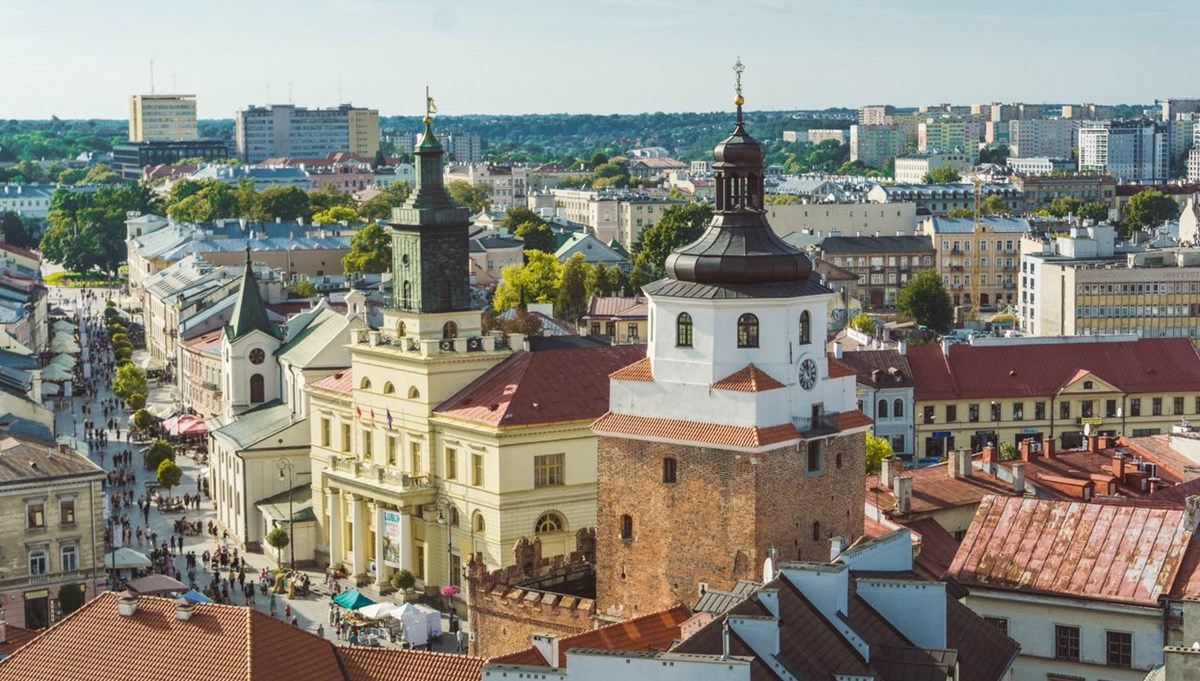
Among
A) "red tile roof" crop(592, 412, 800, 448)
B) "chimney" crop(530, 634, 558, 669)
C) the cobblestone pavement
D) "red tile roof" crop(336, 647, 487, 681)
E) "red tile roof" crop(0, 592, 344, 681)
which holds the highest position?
"red tile roof" crop(592, 412, 800, 448)

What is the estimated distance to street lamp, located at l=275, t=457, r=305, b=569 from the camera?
72.8 metres

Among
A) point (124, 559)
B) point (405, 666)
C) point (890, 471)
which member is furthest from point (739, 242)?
point (124, 559)

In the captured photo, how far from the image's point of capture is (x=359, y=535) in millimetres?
70125

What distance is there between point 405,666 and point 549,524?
2477 centimetres

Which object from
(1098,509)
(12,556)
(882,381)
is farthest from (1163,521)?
(882,381)

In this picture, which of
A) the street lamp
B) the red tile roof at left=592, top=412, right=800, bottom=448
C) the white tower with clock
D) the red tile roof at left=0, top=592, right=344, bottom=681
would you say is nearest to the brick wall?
the red tile roof at left=592, top=412, right=800, bottom=448

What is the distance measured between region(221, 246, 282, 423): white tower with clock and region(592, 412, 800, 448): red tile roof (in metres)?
44.3

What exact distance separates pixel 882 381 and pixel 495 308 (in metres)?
53.5

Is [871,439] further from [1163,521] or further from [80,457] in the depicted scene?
[1163,521]

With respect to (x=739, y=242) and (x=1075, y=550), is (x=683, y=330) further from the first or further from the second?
(x=1075, y=550)

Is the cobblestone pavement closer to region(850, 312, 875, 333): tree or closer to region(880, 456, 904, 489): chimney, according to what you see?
region(880, 456, 904, 489): chimney

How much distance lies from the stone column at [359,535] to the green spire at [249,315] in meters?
19.0

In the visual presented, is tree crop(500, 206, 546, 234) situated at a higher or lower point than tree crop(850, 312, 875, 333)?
higher

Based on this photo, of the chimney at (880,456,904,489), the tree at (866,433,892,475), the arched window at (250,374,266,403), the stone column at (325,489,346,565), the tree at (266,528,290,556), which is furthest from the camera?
the arched window at (250,374,266,403)
